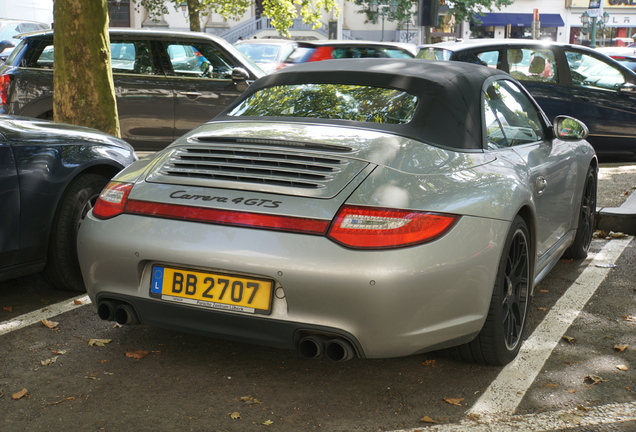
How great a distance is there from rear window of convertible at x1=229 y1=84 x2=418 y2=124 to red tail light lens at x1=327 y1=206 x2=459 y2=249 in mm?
800

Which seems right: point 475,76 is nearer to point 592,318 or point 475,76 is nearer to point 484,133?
point 484,133

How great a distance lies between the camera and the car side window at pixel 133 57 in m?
9.94

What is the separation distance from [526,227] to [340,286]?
124 cm

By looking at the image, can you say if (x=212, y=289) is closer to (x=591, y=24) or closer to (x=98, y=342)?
(x=98, y=342)

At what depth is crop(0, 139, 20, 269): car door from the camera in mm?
4254

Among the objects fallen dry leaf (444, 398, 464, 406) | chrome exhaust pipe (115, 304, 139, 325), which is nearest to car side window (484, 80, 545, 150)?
fallen dry leaf (444, 398, 464, 406)

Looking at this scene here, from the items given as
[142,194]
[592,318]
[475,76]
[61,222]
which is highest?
[475,76]

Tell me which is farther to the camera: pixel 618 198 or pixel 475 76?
pixel 618 198

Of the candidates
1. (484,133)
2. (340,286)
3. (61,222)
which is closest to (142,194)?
(340,286)

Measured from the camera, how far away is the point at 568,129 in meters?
5.01

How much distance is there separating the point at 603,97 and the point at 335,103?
7.24 m

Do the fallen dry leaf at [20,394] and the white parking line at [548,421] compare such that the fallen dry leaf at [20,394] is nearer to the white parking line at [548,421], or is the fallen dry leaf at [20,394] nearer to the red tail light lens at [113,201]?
the red tail light lens at [113,201]

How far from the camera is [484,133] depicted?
4004 mm

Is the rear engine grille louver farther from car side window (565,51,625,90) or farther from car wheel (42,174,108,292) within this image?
car side window (565,51,625,90)
